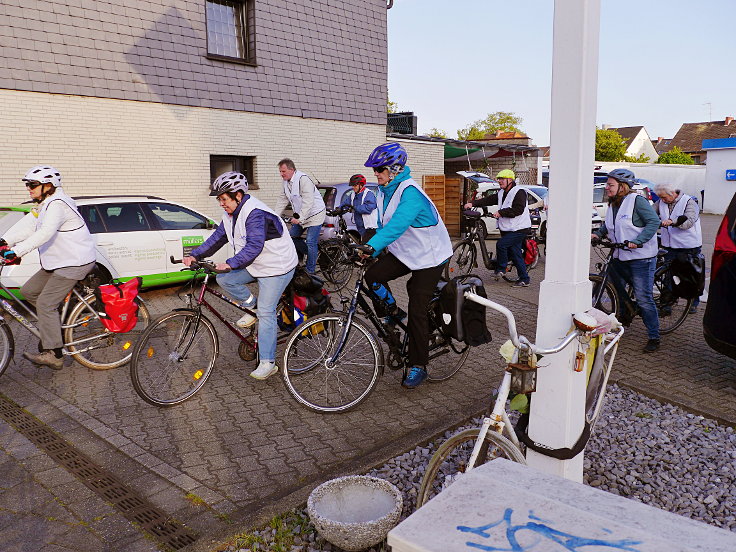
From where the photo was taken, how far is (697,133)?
6888 cm

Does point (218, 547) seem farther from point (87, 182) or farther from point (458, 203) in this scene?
point (458, 203)

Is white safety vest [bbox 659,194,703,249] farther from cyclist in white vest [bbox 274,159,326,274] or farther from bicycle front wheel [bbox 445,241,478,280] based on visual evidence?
cyclist in white vest [bbox 274,159,326,274]

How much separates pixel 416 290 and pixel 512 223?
5.61 metres

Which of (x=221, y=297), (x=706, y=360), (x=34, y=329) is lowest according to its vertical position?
(x=706, y=360)

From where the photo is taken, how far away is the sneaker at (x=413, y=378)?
5.43m

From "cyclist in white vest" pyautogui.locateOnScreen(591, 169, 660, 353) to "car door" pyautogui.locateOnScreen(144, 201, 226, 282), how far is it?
5.79 metres

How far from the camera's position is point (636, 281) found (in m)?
6.57

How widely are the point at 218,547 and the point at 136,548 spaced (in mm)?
440

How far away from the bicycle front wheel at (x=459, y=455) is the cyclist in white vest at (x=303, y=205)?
7.03 m

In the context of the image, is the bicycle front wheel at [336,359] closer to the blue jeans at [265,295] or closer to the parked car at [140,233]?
the blue jeans at [265,295]

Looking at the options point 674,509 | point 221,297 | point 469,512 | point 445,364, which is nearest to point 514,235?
point 445,364

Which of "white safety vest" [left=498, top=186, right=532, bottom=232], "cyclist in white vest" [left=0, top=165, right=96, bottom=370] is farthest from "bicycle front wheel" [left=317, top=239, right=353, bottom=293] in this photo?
"cyclist in white vest" [left=0, top=165, right=96, bottom=370]

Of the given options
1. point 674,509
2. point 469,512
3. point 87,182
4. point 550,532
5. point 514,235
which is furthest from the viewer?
point 87,182

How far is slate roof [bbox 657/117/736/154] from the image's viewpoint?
213ft
